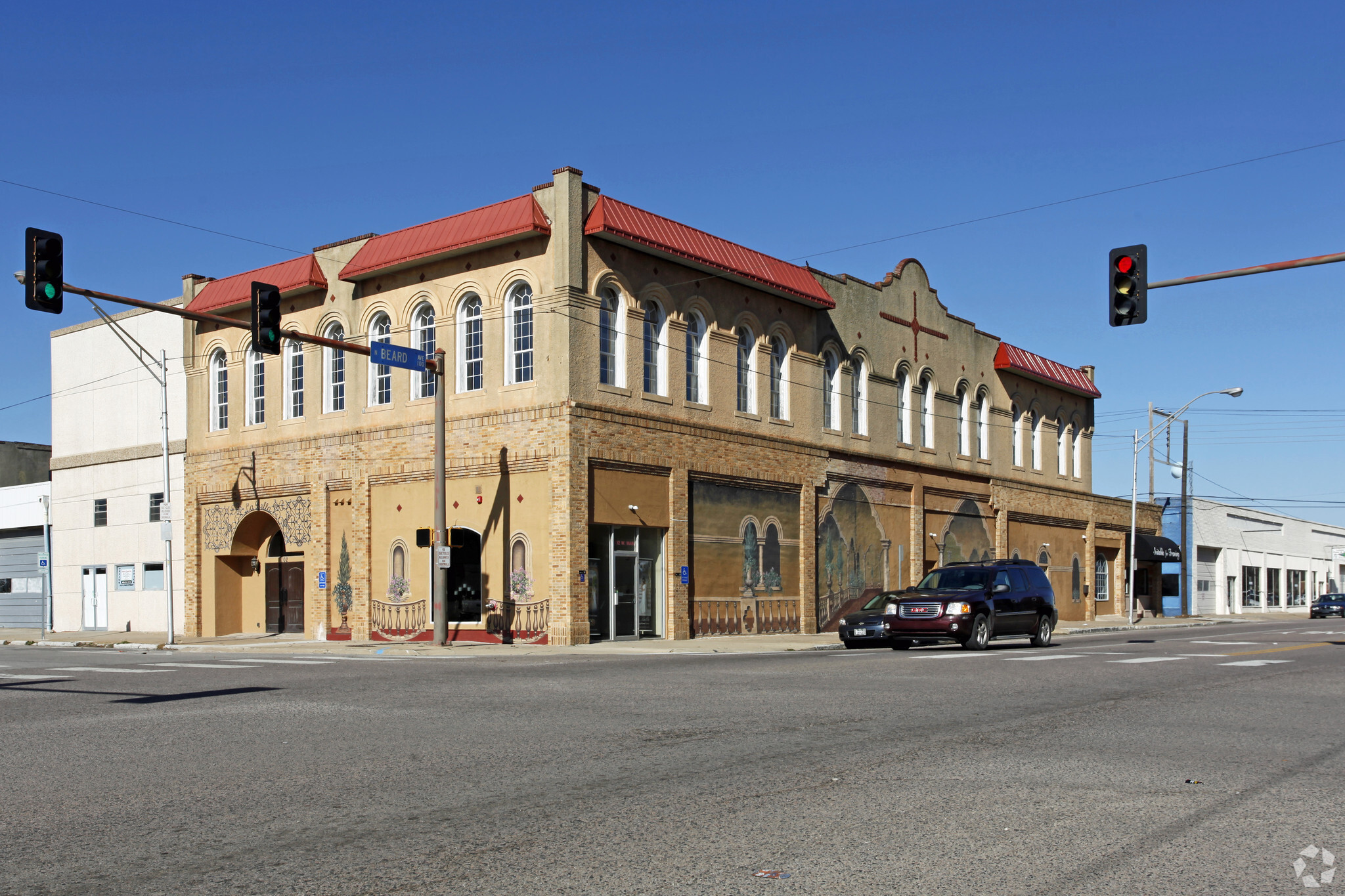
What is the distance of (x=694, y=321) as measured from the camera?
32750 mm

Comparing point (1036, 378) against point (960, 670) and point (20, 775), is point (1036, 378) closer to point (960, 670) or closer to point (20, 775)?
point (960, 670)

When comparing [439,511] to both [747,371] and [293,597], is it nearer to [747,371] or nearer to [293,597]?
[747,371]

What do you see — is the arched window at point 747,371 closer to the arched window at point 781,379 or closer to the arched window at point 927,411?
the arched window at point 781,379

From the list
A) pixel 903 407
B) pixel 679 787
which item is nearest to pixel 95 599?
pixel 903 407

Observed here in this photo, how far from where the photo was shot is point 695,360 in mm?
32750

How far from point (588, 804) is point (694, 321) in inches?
1019

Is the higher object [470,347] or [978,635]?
[470,347]

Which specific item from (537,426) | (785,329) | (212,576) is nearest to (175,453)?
(212,576)

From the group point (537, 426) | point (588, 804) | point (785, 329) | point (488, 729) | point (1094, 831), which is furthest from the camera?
point (785, 329)

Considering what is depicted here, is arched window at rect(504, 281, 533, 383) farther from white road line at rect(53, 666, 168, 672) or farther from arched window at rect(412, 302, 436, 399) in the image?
white road line at rect(53, 666, 168, 672)

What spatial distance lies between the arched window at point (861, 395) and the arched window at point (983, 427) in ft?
29.8

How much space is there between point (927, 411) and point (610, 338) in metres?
17.1

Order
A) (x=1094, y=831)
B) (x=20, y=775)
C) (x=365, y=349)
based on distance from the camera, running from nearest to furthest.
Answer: (x=1094, y=831)
(x=20, y=775)
(x=365, y=349)

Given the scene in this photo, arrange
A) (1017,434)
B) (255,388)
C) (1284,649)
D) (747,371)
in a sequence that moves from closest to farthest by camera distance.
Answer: (1284,649)
(747,371)
(255,388)
(1017,434)
